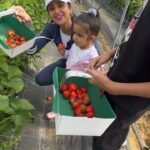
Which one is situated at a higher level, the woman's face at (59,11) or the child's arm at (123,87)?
the child's arm at (123,87)

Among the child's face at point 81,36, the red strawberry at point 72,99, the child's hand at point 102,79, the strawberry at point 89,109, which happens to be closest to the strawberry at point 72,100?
the red strawberry at point 72,99

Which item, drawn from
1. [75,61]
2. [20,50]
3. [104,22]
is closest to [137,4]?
[104,22]

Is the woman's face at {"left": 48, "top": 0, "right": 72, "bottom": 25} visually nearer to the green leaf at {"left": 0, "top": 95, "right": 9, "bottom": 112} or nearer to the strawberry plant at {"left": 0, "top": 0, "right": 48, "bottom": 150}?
the strawberry plant at {"left": 0, "top": 0, "right": 48, "bottom": 150}

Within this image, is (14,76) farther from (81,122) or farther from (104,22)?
(104,22)

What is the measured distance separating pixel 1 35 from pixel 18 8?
281mm

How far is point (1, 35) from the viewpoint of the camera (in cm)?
294

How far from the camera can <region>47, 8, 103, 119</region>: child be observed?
9.14ft

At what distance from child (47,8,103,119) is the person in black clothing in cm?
52

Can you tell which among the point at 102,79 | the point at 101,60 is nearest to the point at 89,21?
the point at 101,60

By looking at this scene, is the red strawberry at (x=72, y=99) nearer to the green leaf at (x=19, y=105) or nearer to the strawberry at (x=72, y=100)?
the strawberry at (x=72, y=100)

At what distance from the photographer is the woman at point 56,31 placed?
303cm

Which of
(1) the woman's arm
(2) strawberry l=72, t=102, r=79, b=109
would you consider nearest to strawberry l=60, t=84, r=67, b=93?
(2) strawberry l=72, t=102, r=79, b=109

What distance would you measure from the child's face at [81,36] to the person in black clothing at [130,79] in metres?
0.52

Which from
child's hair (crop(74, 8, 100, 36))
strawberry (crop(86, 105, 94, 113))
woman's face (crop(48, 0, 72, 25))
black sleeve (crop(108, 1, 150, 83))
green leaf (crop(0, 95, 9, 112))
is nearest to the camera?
black sleeve (crop(108, 1, 150, 83))
